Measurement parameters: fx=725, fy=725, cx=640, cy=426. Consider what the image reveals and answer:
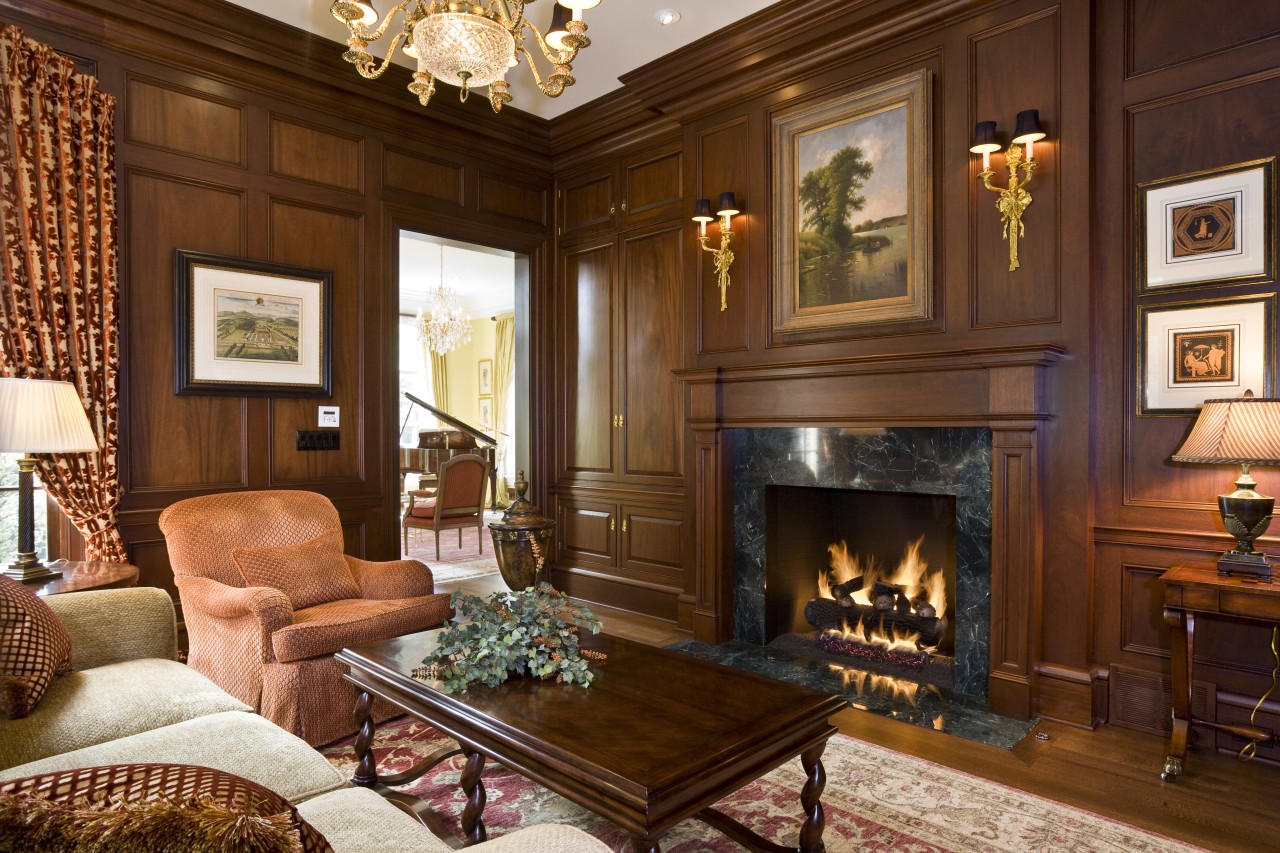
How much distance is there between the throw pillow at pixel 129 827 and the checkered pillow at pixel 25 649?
1.48m

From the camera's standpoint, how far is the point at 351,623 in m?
2.74

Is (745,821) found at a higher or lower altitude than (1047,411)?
lower

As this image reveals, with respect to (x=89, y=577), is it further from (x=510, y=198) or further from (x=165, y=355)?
(x=510, y=198)

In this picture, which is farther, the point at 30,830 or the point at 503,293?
the point at 503,293

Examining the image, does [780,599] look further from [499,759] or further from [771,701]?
[499,759]

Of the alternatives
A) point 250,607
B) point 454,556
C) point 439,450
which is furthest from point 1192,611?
point 439,450

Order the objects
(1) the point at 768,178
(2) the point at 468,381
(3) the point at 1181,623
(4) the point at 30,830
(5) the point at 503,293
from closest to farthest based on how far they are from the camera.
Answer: (4) the point at 30,830, (3) the point at 1181,623, (1) the point at 768,178, (5) the point at 503,293, (2) the point at 468,381

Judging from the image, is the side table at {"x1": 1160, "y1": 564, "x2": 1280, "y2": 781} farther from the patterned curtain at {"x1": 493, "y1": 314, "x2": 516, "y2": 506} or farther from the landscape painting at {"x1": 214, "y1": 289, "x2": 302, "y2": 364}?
the patterned curtain at {"x1": 493, "y1": 314, "x2": 516, "y2": 506}

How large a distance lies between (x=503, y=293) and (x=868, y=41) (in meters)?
7.64

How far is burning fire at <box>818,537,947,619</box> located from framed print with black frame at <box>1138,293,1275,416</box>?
4.28 feet

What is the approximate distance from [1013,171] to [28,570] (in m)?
4.31

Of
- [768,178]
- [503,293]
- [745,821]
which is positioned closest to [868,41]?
[768,178]

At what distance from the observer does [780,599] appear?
13.9 ft

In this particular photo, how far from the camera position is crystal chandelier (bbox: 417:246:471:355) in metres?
9.02
